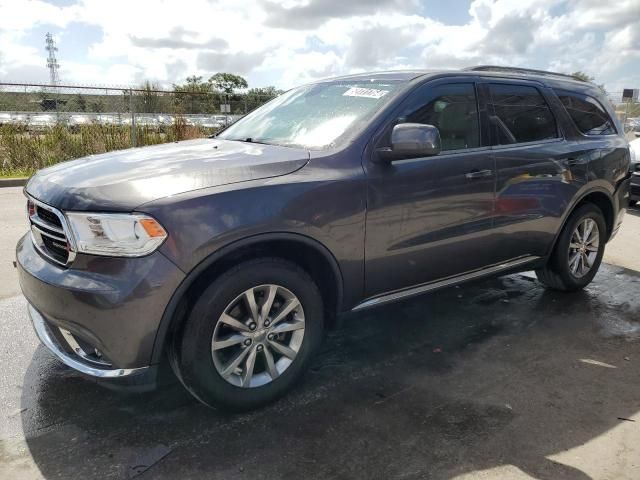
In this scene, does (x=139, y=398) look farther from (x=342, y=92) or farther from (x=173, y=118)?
(x=173, y=118)

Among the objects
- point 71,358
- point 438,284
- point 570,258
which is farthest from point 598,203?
point 71,358

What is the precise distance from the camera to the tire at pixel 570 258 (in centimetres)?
457

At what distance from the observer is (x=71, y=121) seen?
41.9 ft

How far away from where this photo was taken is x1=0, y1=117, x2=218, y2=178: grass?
1157 centimetres

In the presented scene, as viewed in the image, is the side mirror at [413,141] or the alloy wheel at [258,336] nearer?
the alloy wheel at [258,336]

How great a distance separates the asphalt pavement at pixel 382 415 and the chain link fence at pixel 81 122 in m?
8.64

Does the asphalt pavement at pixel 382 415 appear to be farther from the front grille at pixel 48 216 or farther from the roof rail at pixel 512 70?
the roof rail at pixel 512 70

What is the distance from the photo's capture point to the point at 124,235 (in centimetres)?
238

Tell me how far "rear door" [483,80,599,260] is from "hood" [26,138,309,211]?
1.65m

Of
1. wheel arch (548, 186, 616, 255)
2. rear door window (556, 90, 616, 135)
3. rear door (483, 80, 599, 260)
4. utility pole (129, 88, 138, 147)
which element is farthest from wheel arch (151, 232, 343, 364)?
utility pole (129, 88, 138, 147)

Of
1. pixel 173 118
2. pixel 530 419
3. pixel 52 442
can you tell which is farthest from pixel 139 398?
pixel 173 118

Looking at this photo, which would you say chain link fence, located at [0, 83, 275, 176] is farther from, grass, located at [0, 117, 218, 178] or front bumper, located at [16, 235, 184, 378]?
front bumper, located at [16, 235, 184, 378]

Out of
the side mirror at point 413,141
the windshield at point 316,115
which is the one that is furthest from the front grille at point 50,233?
the side mirror at point 413,141

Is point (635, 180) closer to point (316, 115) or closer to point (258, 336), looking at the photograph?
point (316, 115)
